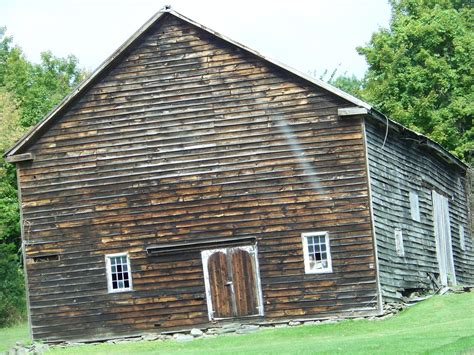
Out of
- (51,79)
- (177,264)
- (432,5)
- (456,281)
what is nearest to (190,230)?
(177,264)

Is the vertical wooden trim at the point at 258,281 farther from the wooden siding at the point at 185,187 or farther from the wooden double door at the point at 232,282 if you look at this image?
the wooden siding at the point at 185,187

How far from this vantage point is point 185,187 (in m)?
34.8

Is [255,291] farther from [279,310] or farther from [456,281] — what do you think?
[456,281]

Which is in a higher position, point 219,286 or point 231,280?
point 231,280

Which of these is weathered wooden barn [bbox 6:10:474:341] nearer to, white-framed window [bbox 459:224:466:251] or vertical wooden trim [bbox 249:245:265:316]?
vertical wooden trim [bbox 249:245:265:316]

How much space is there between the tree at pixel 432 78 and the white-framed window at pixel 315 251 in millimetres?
23881

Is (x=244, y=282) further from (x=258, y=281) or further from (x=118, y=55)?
(x=118, y=55)

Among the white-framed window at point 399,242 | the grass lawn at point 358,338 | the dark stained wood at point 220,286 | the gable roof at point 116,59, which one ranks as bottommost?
the grass lawn at point 358,338

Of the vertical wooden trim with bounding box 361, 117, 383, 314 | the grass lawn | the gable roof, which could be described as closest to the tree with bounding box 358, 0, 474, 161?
the gable roof

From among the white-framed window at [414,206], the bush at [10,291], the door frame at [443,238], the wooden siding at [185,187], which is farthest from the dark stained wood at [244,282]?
the bush at [10,291]

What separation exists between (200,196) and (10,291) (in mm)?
24551

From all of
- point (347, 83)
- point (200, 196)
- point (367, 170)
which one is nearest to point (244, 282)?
point (200, 196)

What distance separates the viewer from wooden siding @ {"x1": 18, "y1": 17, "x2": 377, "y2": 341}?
33844mm

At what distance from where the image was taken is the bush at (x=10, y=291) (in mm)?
54906
